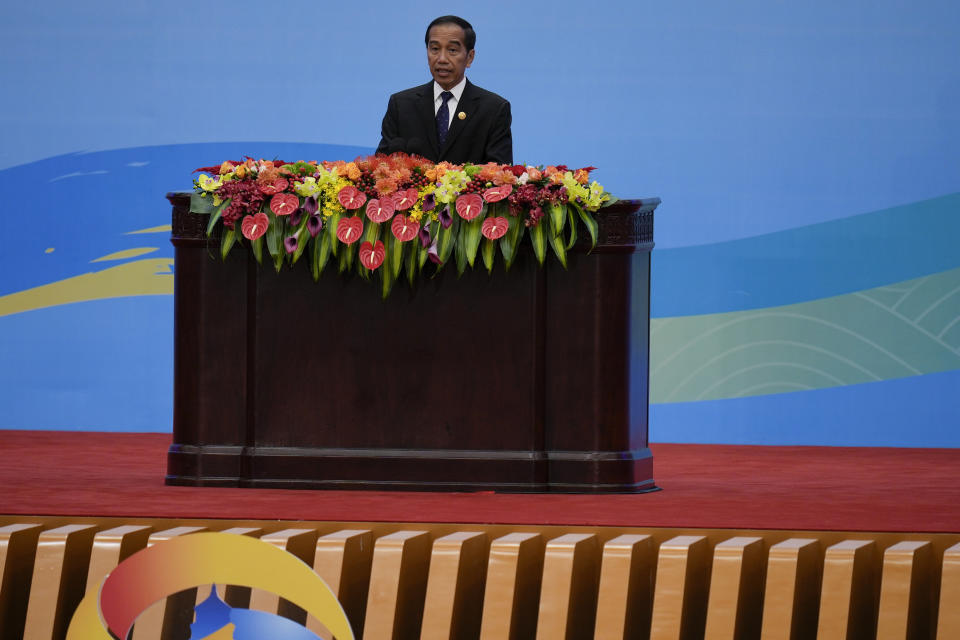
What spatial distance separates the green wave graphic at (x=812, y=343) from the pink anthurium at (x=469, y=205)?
221 centimetres

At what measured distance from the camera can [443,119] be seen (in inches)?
184

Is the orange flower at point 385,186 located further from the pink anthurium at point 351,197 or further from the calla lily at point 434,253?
the calla lily at point 434,253

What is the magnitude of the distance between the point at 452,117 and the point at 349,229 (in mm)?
686

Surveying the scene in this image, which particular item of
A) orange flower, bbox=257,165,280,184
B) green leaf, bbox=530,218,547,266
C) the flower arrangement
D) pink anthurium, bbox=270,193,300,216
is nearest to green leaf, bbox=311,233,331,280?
the flower arrangement

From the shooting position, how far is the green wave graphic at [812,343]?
20.0 ft

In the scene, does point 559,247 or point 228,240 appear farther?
point 228,240

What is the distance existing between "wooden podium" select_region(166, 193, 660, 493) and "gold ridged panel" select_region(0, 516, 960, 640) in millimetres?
944

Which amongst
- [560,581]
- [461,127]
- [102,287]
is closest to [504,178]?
[461,127]

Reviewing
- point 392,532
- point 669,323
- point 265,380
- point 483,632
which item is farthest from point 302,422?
point 669,323

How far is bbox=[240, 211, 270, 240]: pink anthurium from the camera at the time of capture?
420cm

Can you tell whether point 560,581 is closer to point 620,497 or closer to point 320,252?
point 620,497

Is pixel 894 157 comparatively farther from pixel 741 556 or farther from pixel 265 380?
pixel 741 556

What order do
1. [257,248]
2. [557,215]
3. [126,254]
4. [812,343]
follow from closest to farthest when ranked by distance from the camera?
[557,215] < [257,248] < [812,343] < [126,254]

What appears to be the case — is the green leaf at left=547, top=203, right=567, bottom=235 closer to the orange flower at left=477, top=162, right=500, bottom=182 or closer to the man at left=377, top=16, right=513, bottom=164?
the orange flower at left=477, top=162, right=500, bottom=182
